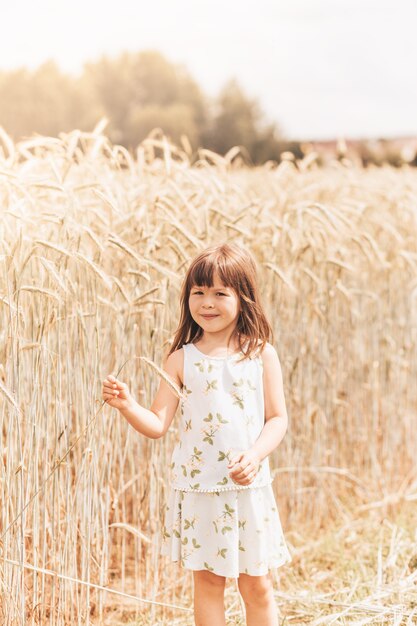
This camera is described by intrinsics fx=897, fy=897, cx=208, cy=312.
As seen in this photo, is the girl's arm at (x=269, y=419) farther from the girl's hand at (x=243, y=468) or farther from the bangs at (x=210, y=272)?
the bangs at (x=210, y=272)

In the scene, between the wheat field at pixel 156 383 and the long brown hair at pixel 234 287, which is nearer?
the long brown hair at pixel 234 287

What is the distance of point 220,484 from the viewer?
2082 mm

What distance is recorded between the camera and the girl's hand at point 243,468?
1.97 m

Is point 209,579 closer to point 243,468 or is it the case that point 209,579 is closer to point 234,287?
point 243,468

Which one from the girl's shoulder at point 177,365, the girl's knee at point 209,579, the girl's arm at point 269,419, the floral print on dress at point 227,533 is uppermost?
the girl's shoulder at point 177,365

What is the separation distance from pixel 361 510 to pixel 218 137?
39.6 metres

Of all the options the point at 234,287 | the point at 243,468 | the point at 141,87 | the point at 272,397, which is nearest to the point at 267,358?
the point at 272,397

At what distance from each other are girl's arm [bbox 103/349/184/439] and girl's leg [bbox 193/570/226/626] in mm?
358

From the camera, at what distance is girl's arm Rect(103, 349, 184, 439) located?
1.98 m

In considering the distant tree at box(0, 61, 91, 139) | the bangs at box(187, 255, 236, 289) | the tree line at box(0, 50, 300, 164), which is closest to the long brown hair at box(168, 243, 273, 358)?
the bangs at box(187, 255, 236, 289)

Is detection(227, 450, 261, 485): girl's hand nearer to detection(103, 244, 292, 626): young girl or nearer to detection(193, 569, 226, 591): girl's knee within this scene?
detection(103, 244, 292, 626): young girl

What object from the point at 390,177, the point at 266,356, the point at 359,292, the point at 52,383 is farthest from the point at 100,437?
the point at 390,177

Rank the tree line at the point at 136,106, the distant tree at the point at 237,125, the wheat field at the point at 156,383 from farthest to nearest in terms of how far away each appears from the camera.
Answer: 1. the distant tree at the point at 237,125
2. the tree line at the point at 136,106
3. the wheat field at the point at 156,383

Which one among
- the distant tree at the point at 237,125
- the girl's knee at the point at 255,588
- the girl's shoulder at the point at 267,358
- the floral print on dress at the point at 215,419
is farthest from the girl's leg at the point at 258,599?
the distant tree at the point at 237,125
